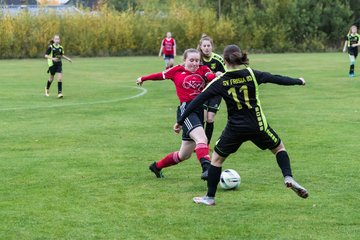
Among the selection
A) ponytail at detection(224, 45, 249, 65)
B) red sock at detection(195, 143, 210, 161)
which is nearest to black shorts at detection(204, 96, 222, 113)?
red sock at detection(195, 143, 210, 161)

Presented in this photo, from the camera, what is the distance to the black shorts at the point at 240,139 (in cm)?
729

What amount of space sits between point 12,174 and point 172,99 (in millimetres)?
11246

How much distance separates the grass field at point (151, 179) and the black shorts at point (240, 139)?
2.19 ft

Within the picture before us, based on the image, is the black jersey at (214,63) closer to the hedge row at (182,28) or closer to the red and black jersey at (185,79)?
the red and black jersey at (185,79)

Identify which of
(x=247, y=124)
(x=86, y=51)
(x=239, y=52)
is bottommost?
(x=86, y=51)

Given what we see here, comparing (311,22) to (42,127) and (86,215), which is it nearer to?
(42,127)

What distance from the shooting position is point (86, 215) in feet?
23.4

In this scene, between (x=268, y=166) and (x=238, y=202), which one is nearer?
(x=238, y=202)

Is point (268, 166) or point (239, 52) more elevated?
point (239, 52)

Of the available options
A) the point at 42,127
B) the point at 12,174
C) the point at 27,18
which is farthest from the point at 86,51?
the point at 12,174

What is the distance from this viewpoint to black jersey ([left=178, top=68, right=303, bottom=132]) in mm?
7203

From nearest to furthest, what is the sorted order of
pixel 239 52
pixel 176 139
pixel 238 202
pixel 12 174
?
pixel 239 52 → pixel 238 202 → pixel 12 174 → pixel 176 139

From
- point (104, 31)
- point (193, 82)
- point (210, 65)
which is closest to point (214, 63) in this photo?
point (210, 65)

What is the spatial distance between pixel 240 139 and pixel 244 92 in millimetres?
528
